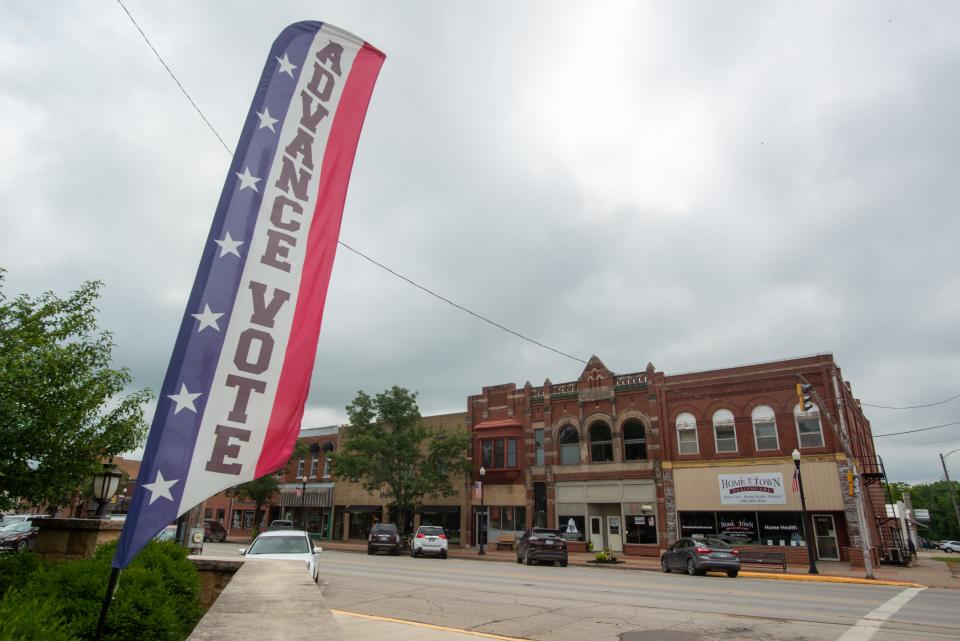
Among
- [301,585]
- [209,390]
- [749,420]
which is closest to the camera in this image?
[209,390]

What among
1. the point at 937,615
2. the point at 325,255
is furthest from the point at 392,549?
the point at 325,255

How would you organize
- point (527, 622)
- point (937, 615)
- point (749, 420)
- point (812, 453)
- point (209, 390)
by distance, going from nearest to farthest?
point (209, 390) → point (527, 622) → point (937, 615) → point (812, 453) → point (749, 420)

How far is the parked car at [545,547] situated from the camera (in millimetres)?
25469

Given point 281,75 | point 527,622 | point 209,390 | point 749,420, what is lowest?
point 527,622

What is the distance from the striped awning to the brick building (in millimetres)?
14228

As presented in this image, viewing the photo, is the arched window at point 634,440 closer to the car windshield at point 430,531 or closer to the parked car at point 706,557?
the parked car at point 706,557

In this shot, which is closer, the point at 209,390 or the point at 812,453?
the point at 209,390

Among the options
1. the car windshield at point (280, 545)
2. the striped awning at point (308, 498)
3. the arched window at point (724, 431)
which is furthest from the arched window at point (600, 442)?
the car windshield at point (280, 545)

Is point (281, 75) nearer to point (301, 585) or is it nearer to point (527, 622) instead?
point (301, 585)

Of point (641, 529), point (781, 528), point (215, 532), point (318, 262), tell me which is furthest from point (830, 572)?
point (215, 532)

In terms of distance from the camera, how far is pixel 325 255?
517cm

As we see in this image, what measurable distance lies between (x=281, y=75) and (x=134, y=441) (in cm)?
953

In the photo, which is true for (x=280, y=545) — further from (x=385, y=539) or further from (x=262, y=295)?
(x=385, y=539)

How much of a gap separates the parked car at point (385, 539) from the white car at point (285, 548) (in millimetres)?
18590
